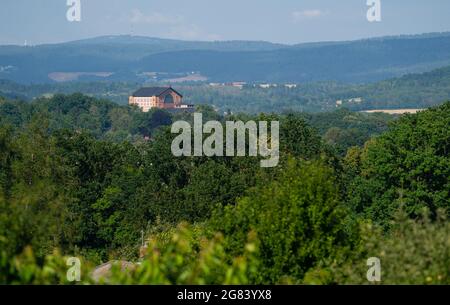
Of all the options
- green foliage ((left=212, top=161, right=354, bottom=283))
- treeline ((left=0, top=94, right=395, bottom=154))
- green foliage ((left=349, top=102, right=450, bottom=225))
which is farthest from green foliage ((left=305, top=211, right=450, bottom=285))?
treeline ((left=0, top=94, right=395, bottom=154))

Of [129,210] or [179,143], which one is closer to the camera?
[129,210]

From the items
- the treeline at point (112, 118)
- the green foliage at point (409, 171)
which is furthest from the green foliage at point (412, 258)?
the treeline at point (112, 118)

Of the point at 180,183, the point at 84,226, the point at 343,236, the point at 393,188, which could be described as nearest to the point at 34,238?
the point at 343,236

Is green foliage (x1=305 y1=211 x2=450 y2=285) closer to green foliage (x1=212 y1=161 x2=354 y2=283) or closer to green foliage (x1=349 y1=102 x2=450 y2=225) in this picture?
green foliage (x1=212 y1=161 x2=354 y2=283)

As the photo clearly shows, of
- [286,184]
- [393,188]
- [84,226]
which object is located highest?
[286,184]

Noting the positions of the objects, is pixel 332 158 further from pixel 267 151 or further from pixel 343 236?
pixel 343 236

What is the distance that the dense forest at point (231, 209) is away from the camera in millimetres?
15172

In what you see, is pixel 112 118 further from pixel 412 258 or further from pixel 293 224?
pixel 412 258

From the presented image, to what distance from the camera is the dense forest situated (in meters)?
15.2

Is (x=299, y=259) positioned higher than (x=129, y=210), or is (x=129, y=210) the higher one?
(x=299, y=259)

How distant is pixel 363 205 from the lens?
143 ft

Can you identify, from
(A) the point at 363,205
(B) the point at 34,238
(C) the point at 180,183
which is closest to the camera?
(B) the point at 34,238

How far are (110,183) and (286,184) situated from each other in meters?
33.7

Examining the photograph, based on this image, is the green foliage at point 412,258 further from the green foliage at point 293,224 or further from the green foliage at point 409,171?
the green foliage at point 409,171
